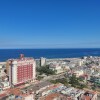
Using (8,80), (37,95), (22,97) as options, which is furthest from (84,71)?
(22,97)

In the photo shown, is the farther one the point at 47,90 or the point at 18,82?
the point at 18,82

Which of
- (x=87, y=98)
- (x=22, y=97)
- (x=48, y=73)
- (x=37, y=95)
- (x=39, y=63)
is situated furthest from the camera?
(x=39, y=63)

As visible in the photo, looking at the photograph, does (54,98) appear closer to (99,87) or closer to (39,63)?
(99,87)

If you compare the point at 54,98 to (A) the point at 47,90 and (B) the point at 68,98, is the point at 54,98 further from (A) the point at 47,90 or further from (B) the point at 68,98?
(A) the point at 47,90

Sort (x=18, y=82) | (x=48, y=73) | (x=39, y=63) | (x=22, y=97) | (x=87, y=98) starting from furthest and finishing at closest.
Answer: (x=39, y=63) → (x=48, y=73) → (x=18, y=82) → (x=87, y=98) → (x=22, y=97)

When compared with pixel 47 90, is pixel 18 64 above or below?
above

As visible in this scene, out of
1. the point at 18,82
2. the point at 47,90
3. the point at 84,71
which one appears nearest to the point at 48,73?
the point at 84,71
